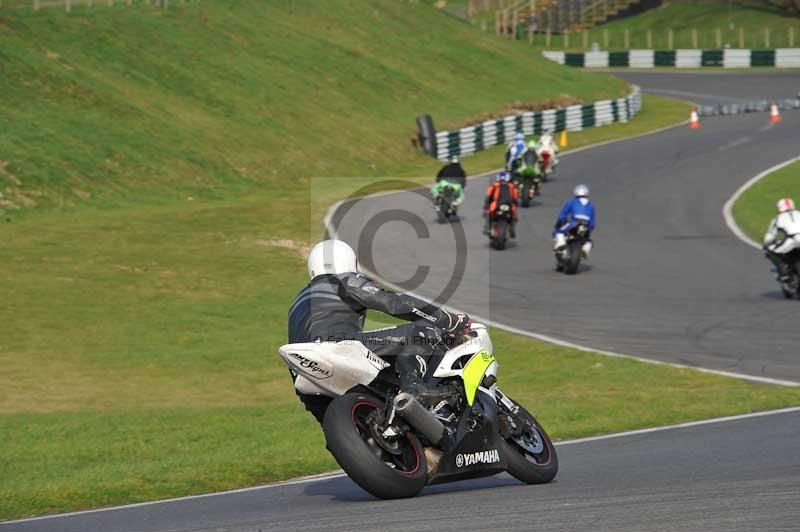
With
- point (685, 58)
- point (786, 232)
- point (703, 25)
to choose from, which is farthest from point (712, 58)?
point (786, 232)

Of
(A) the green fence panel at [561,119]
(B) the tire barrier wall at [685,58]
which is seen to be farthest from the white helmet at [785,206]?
(B) the tire barrier wall at [685,58]

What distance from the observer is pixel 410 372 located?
826 cm

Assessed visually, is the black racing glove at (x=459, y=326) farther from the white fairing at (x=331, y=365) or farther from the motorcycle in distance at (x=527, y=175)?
the motorcycle in distance at (x=527, y=175)

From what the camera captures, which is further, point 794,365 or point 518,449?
point 794,365

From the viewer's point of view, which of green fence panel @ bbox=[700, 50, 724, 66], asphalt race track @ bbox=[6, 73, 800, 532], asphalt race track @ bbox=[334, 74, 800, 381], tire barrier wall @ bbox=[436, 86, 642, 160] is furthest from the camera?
green fence panel @ bbox=[700, 50, 724, 66]

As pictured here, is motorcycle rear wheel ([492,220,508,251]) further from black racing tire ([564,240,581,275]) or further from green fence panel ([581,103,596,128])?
green fence panel ([581,103,596,128])

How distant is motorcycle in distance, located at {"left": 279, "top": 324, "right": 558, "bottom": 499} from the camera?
7672mm

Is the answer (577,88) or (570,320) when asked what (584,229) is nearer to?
(570,320)

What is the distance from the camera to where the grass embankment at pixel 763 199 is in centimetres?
2922

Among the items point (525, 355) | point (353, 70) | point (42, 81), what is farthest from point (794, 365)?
point (353, 70)

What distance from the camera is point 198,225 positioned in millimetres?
29328

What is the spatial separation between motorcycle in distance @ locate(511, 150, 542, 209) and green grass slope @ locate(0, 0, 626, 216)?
806 cm

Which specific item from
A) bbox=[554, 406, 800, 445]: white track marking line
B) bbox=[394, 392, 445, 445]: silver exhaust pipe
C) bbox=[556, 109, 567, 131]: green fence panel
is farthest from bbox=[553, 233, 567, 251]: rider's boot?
bbox=[556, 109, 567, 131]: green fence panel

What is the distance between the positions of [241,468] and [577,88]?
47747 mm
